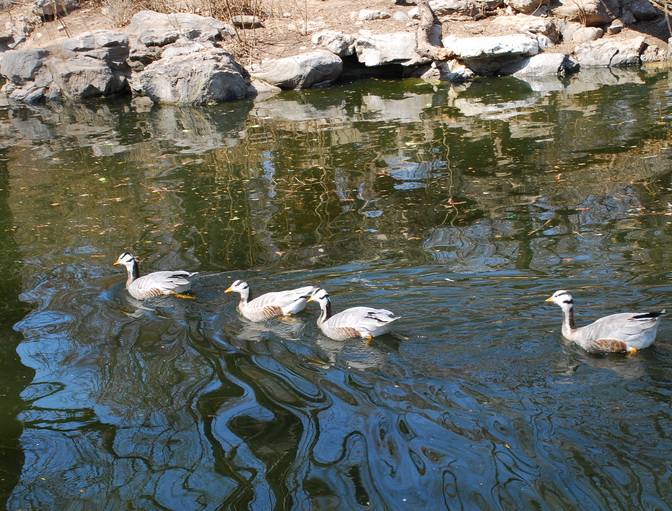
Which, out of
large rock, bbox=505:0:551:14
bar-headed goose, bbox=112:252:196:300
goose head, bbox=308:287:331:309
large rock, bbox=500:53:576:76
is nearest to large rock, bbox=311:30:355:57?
large rock, bbox=500:53:576:76

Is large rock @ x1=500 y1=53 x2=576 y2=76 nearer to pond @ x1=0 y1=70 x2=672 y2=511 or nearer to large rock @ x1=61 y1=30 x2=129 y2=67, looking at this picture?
pond @ x1=0 y1=70 x2=672 y2=511

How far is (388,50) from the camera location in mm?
22656

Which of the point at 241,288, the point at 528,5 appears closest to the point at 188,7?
the point at 528,5

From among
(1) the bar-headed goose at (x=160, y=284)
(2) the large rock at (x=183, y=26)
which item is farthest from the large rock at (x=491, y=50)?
(1) the bar-headed goose at (x=160, y=284)

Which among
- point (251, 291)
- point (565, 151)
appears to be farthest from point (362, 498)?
point (565, 151)

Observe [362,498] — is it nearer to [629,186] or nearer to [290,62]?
[629,186]

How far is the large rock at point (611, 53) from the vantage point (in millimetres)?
22016

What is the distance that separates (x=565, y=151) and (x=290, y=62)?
38.9 feet

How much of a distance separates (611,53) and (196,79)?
12821 millimetres

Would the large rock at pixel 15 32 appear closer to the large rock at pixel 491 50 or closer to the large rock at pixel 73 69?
the large rock at pixel 73 69

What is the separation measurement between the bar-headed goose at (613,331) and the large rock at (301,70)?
56.7ft

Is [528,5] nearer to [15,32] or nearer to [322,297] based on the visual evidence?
[15,32]

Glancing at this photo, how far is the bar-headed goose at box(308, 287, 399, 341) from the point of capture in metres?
6.36

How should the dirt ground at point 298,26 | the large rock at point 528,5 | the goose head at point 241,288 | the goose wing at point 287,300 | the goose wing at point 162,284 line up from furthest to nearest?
the large rock at point 528,5, the dirt ground at point 298,26, the goose wing at point 162,284, the goose head at point 241,288, the goose wing at point 287,300
